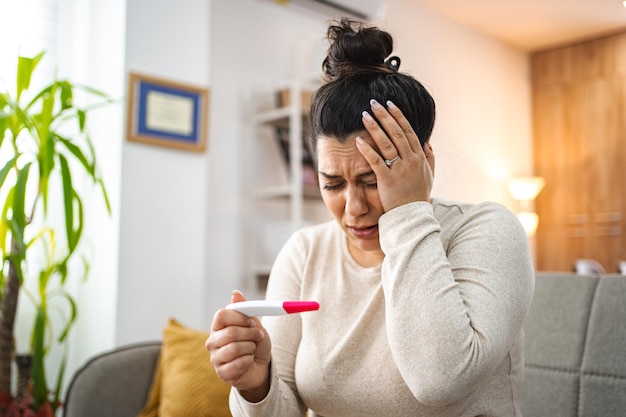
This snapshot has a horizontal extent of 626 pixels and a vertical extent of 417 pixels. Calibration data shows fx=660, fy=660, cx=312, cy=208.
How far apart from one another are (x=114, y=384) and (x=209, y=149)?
4.64ft

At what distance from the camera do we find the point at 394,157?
3.35 feet

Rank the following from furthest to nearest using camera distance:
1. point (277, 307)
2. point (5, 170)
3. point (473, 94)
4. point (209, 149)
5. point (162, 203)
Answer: point (473, 94) → point (209, 149) → point (162, 203) → point (5, 170) → point (277, 307)

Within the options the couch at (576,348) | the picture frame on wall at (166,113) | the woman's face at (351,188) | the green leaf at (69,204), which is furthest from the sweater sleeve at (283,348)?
the picture frame on wall at (166,113)

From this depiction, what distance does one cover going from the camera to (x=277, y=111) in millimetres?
3066

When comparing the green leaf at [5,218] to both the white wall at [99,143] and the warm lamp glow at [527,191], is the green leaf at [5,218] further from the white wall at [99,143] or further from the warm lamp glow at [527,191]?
the warm lamp glow at [527,191]

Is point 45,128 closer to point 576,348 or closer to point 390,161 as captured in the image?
point 390,161

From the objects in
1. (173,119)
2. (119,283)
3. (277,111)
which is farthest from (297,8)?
(119,283)

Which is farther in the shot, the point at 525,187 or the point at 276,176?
the point at 525,187

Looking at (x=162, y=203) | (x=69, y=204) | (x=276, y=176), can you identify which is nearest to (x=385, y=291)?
(x=69, y=204)

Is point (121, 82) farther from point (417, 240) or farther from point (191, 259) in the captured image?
point (417, 240)

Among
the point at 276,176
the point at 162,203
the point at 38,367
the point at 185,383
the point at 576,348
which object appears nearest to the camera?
the point at 576,348

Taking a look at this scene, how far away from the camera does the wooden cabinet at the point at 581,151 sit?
483 centimetres

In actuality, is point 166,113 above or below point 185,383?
above

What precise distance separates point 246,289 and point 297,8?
150 centimetres
